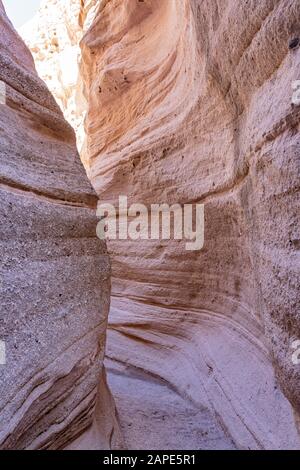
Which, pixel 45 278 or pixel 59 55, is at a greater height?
pixel 59 55

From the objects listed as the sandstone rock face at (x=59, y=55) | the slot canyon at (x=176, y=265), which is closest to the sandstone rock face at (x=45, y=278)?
the slot canyon at (x=176, y=265)

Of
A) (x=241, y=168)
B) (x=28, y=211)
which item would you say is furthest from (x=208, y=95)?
(x=28, y=211)

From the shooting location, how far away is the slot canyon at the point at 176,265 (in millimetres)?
1655

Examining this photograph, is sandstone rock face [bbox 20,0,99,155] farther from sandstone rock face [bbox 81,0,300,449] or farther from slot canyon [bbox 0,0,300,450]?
slot canyon [bbox 0,0,300,450]

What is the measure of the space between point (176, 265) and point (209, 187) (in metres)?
0.86

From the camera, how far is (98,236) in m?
2.27

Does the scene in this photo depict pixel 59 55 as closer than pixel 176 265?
No

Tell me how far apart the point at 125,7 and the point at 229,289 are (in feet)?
12.0

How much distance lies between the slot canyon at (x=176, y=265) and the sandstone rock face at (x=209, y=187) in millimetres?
13

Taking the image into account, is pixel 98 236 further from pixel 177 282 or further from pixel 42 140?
pixel 177 282

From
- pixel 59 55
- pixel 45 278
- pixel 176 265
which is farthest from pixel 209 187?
pixel 59 55

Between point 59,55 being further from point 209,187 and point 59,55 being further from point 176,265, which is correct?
point 209,187

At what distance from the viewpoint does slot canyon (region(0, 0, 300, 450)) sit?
166 cm

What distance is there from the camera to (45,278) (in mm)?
1729
